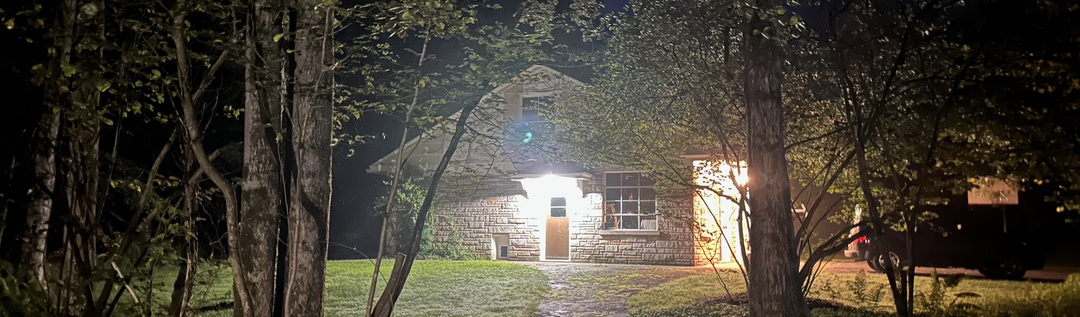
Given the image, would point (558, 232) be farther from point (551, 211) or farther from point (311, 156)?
point (311, 156)

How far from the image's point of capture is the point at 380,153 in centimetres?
3130

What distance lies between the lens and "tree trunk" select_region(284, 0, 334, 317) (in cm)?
561

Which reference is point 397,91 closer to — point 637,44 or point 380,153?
point 637,44

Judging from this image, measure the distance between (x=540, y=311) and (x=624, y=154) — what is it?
3237 millimetres

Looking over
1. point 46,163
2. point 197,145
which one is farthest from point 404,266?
point 46,163

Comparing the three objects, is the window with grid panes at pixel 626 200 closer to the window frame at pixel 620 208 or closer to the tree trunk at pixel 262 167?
the window frame at pixel 620 208

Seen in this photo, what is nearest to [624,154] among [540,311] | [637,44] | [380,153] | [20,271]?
[637,44]

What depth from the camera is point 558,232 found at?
63.8 feet

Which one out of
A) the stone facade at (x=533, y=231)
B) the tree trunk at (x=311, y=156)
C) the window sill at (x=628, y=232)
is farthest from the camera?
the window sill at (x=628, y=232)

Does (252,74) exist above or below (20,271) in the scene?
above

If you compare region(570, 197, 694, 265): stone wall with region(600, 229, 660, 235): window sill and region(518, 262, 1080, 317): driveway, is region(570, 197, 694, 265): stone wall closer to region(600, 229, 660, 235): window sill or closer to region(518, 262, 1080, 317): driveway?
region(600, 229, 660, 235): window sill

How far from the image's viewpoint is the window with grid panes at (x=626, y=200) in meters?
18.4

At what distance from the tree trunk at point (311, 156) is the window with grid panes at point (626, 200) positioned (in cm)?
1317

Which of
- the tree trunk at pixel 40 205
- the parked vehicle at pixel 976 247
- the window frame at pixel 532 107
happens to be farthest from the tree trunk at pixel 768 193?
the window frame at pixel 532 107
